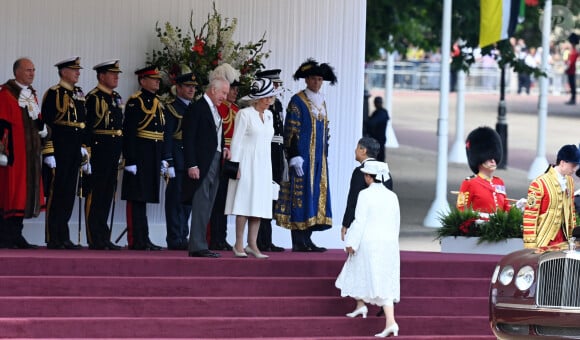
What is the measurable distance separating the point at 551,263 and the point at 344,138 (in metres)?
6.04

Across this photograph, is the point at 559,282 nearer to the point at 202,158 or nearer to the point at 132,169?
the point at 202,158

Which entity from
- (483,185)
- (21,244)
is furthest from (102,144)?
(483,185)

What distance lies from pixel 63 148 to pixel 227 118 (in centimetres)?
165

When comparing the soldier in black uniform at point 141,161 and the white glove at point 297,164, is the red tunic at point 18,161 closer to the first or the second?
the soldier in black uniform at point 141,161

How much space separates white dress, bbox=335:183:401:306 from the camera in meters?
13.4

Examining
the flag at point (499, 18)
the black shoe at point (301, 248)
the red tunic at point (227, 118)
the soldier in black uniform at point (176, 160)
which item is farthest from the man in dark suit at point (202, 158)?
the flag at point (499, 18)

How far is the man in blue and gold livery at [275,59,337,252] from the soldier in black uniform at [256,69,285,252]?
0.46 feet

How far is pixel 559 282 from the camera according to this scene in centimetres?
1230

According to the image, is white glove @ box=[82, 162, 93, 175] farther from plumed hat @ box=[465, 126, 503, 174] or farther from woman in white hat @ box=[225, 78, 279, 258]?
plumed hat @ box=[465, 126, 503, 174]

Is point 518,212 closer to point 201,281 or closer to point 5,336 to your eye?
point 201,281

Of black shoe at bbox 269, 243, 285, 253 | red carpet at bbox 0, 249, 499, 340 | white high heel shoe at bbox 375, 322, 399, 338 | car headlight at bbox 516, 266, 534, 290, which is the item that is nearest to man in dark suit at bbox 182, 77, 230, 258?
red carpet at bbox 0, 249, 499, 340

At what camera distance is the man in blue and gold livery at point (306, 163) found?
16.1 m

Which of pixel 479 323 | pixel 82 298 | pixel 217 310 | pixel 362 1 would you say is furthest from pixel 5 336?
pixel 362 1

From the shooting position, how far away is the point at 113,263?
561 inches
